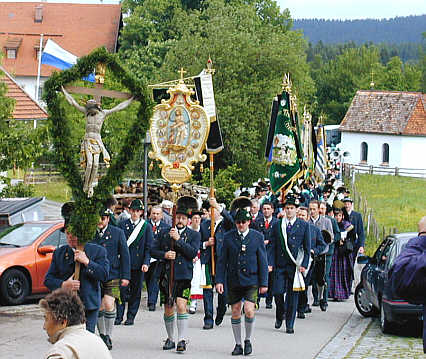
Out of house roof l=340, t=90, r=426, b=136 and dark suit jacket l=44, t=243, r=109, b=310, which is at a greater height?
house roof l=340, t=90, r=426, b=136

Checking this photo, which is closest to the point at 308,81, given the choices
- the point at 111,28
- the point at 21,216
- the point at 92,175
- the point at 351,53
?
the point at 111,28

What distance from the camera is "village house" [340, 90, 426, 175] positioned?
87.6m

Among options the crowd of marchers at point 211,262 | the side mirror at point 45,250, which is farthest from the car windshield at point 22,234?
the crowd of marchers at point 211,262

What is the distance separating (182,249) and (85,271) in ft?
8.12

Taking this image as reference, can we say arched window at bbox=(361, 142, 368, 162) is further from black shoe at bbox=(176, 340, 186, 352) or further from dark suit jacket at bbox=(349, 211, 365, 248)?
black shoe at bbox=(176, 340, 186, 352)

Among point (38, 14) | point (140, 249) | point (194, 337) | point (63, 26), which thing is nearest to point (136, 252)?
point (140, 249)

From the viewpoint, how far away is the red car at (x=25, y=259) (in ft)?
50.8

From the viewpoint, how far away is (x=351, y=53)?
402ft

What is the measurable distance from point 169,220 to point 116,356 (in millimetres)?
6111

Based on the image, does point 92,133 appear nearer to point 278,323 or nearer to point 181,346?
point 181,346

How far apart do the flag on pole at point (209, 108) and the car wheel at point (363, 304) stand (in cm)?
321

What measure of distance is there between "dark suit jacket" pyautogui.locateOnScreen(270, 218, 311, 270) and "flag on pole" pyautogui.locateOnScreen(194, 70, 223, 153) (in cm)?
259

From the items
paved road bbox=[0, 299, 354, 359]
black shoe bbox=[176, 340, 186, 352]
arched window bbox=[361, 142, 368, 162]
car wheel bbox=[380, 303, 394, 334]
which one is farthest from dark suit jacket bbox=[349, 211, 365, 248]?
arched window bbox=[361, 142, 368, 162]

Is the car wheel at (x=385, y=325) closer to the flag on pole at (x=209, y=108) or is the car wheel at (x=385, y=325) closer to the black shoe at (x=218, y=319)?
the black shoe at (x=218, y=319)
